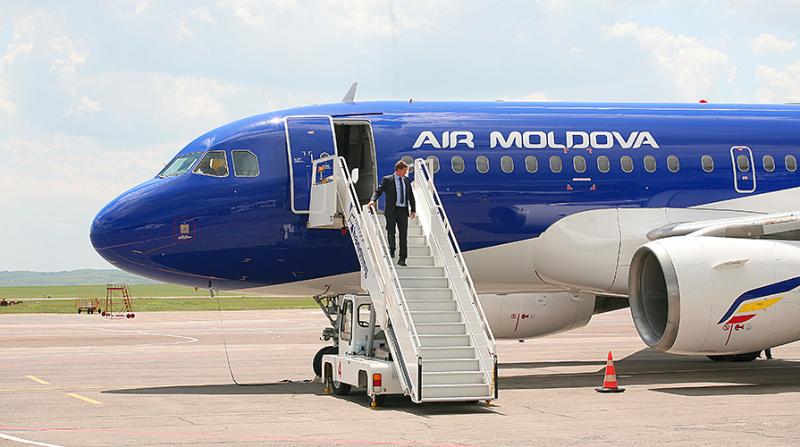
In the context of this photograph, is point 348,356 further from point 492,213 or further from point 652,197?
point 652,197

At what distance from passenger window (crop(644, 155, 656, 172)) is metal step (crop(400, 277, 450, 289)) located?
4791mm

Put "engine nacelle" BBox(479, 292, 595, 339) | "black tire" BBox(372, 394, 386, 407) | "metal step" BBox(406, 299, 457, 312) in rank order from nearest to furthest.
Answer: "black tire" BBox(372, 394, 386, 407) → "metal step" BBox(406, 299, 457, 312) → "engine nacelle" BBox(479, 292, 595, 339)

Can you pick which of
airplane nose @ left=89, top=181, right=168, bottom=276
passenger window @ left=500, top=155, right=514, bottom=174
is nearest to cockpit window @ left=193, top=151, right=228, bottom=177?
airplane nose @ left=89, top=181, right=168, bottom=276

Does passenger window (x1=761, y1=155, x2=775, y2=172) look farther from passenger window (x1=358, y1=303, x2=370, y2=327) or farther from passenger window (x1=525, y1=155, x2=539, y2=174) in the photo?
passenger window (x1=358, y1=303, x2=370, y2=327)

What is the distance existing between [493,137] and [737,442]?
827 cm

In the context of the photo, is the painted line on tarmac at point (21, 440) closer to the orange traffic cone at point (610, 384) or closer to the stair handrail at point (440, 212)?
the stair handrail at point (440, 212)

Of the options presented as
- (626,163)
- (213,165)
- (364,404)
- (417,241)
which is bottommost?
(364,404)

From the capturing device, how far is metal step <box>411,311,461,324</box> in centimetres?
1589

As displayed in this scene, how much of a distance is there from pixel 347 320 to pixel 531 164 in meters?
4.13

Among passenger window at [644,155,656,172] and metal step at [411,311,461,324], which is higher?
passenger window at [644,155,656,172]

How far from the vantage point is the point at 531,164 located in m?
19.2

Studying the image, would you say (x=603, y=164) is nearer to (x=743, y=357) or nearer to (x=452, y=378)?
(x=452, y=378)

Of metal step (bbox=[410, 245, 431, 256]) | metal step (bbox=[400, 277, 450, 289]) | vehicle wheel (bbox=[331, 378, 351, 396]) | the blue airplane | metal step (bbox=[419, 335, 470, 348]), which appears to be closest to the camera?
metal step (bbox=[419, 335, 470, 348])

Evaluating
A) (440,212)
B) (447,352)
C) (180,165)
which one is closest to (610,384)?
(447,352)
